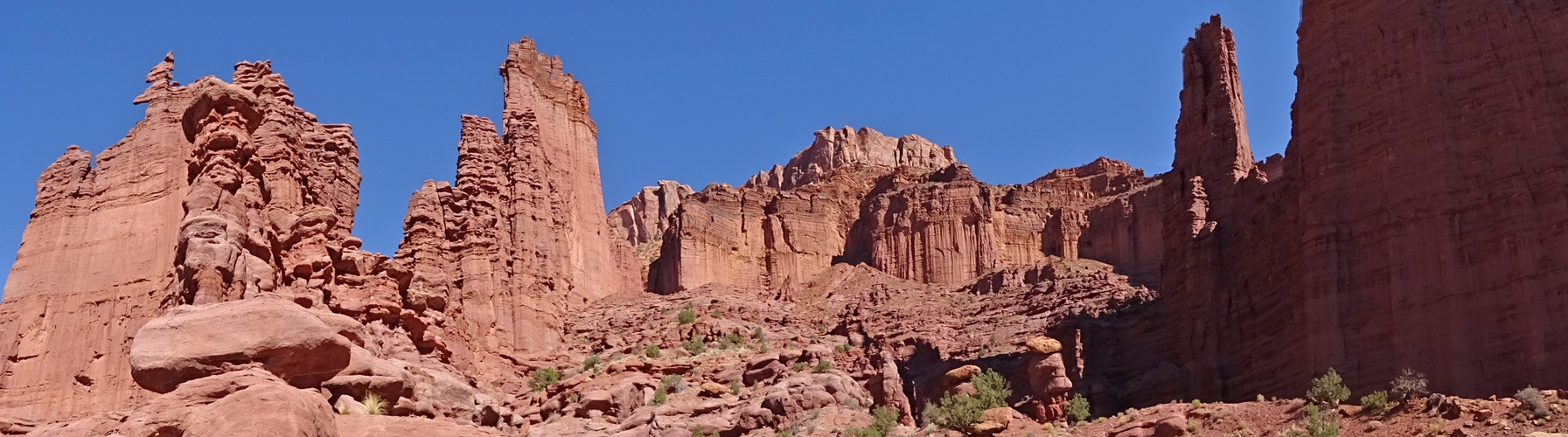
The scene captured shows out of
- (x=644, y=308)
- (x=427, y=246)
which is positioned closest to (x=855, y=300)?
(x=644, y=308)

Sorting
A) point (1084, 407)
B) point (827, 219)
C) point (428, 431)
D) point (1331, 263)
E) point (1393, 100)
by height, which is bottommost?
point (428, 431)

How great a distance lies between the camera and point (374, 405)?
29859mm

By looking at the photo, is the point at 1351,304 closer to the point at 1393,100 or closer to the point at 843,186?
the point at 1393,100

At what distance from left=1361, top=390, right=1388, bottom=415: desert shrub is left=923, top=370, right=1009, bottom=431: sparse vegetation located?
10.2m

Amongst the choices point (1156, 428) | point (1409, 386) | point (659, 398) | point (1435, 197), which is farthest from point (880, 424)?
point (1435, 197)

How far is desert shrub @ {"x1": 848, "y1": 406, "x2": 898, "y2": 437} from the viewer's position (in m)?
52.6

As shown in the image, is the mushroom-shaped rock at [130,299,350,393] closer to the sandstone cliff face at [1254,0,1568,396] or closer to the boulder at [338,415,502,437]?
the boulder at [338,415,502,437]

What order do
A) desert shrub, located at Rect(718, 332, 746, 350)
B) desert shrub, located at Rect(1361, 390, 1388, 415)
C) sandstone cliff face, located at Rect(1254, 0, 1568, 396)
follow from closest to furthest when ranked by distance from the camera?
desert shrub, located at Rect(1361, 390, 1388, 415), sandstone cliff face, located at Rect(1254, 0, 1568, 396), desert shrub, located at Rect(718, 332, 746, 350)

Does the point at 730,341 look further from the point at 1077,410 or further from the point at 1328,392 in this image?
the point at 1328,392

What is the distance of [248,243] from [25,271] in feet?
25.1

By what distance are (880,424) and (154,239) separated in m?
20.5

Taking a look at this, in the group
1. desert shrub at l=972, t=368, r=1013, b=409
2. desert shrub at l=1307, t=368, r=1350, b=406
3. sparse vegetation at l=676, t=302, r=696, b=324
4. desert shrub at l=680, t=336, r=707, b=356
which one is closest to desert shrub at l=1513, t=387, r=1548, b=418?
desert shrub at l=1307, t=368, r=1350, b=406

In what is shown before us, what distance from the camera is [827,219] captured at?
326ft

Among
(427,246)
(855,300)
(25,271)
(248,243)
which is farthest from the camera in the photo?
(855,300)
